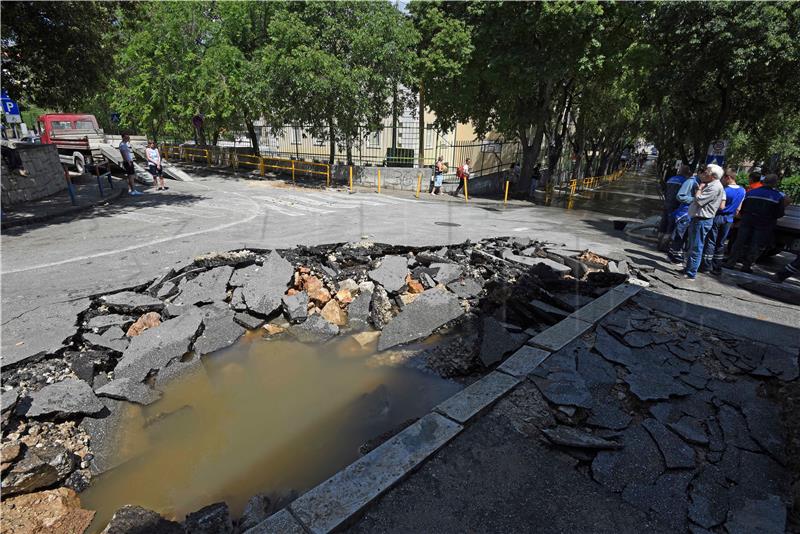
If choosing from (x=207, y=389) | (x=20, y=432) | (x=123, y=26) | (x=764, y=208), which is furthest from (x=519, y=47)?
(x=20, y=432)

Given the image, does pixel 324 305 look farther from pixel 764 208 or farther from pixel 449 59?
pixel 449 59

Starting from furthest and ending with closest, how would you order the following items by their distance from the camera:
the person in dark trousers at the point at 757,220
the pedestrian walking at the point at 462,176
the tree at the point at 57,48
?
the pedestrian walking at the point at 462,176 → the tree at the point at 57,48 → the person in dark trousers at the point at 757,220

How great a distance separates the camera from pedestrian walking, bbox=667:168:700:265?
24.4ft

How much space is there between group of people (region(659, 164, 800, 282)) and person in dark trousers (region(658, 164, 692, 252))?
0.02 m

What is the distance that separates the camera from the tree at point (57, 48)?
9.44m

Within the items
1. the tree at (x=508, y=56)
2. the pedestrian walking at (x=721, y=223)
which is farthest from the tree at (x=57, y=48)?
the pedestrian walking at (x=721, y=223)

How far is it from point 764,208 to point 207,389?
9512mm

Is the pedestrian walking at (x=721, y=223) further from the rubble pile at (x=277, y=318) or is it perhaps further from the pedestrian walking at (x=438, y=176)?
the pedestrian walking at (x=438, y=176)

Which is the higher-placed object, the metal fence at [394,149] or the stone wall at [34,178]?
the metal fence at [394,149]

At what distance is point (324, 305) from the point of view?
6.44 metres

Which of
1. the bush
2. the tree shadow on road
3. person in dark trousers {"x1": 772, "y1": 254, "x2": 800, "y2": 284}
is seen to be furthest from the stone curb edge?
the bush

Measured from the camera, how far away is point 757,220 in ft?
24.1

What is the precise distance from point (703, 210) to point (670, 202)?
210 cm

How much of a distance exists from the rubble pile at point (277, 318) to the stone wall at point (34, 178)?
932 centimetres
